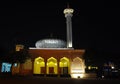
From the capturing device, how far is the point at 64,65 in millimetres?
39125

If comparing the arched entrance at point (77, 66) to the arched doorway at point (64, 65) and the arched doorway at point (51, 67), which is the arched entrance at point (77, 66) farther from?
the arched doorway at point (51, 67)

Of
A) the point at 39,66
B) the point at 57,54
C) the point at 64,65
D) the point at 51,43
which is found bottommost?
the point at 39,66

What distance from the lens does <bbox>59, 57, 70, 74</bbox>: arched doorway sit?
3813 centimetres

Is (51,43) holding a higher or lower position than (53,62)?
higher

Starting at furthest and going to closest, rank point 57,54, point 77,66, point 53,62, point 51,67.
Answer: point 51,67 < point 53,62 < point 57,54 < point 77,66

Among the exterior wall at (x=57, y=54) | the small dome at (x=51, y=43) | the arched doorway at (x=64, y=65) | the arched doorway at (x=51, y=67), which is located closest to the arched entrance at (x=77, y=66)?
the exterior wall at (x=57, y=54)

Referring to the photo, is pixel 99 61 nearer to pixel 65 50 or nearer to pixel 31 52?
pixel 65 50

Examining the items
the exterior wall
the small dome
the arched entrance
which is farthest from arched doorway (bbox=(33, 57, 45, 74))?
the arched entrance

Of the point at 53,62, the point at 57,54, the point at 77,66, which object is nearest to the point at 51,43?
the point at 57,54

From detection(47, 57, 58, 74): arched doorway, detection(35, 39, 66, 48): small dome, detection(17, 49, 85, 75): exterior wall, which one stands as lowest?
detection(47, 57, 58, 74): arched doorway

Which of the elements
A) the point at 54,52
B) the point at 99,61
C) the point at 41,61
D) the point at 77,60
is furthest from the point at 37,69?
the point at 99,61

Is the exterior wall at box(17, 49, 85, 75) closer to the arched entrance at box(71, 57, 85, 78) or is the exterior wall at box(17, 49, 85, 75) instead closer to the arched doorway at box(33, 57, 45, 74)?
the arched entrance at box(71, 57, 85, 78)

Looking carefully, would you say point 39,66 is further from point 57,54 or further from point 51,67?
point 57,54

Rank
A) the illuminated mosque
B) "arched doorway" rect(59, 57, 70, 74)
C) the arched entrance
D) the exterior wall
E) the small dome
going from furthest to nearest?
the small dome < "arched doorway" rect(59, 57, 70, 74) < the exterior wall < the arched entrance < the illuminated mosque
